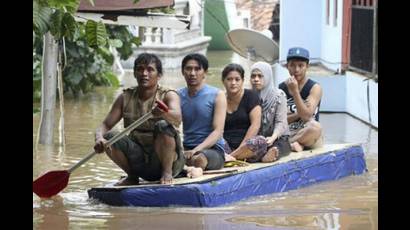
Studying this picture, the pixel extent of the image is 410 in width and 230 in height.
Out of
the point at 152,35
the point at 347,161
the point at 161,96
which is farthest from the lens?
the point at 152,35

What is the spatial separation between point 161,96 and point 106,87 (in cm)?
1269

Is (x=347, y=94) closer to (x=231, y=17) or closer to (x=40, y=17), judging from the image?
(x=40, y=17)

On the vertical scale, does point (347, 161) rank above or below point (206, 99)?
below

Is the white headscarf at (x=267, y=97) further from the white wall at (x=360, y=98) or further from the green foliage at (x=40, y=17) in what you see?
the white wall at (x=360, y=98)

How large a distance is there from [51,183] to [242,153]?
191cm

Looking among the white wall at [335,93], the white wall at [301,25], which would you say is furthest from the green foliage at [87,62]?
the white wall at [335,93]

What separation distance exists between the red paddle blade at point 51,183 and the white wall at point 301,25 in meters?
11.3

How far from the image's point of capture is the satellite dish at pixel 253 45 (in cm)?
1889

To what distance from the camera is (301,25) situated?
20.8 meters

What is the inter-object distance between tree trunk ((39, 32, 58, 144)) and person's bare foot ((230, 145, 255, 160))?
→ 437cm

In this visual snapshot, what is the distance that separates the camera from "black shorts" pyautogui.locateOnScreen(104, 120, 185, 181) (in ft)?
28.9

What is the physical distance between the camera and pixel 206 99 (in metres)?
9.49
